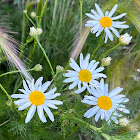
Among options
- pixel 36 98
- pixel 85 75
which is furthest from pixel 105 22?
pixel 36 98

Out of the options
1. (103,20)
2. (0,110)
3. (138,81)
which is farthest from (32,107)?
(138,81)

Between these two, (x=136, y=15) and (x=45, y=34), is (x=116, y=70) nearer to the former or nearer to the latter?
(x=136, y=15)

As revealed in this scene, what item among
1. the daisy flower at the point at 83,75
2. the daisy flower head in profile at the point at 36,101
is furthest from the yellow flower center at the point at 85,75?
the daisy flower head in profile at the point at 36,101

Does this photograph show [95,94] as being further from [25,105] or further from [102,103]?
[25,105]

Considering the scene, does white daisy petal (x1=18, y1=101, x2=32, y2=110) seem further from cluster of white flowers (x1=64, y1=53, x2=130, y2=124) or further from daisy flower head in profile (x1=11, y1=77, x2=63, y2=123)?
cluster of white flowers (x1=64, y1=53, x2=130, y2=124)

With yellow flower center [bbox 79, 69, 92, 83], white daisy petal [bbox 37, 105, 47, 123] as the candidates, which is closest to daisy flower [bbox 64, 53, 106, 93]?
yellow flower center [bbox 79, 69, 92, 83]

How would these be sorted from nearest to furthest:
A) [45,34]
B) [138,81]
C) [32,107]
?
[32,107] → [138,81] → [45,34]
